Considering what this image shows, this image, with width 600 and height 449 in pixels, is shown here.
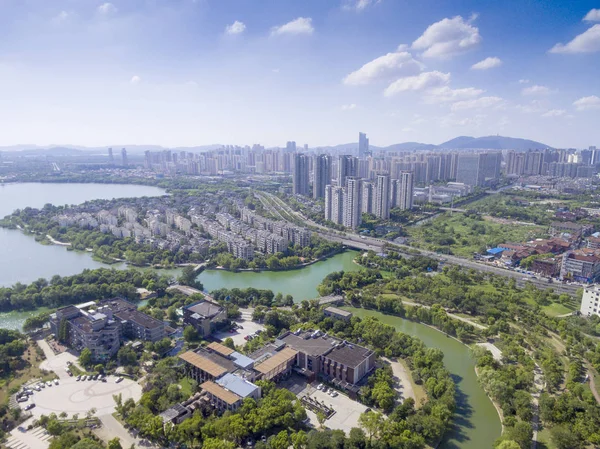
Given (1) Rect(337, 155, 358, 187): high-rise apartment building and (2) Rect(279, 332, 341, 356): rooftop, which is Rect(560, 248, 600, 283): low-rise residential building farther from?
(1) Rect(337, 155, 358, 187): high-rise apartment building

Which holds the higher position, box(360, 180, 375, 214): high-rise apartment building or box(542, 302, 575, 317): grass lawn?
box(360, 180, 375, 214): high-rise apartment building

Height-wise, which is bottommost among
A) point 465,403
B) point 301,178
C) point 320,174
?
point 465,403

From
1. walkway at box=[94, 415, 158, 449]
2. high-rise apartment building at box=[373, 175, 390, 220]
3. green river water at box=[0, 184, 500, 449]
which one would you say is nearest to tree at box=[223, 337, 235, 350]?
walkway at box=[94, 415, 158, 449]

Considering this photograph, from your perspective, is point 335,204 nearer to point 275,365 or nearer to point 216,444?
point 275,365

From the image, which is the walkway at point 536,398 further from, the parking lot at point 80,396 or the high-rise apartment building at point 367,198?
the high-rise apartment building at point 367,198

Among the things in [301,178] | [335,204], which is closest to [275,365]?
[335,204]

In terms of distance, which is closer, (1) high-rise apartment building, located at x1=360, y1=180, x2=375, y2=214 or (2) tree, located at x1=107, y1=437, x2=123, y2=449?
(2) tree, located at x1=107, y1=437, x2=123, y2=449

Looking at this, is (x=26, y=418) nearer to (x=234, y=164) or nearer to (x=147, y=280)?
(x=147, y=280)
